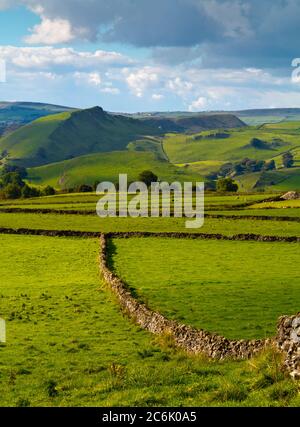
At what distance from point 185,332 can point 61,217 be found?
215ft

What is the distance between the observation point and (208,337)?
2328 centimetres

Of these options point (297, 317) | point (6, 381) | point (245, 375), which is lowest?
point (6, 381)

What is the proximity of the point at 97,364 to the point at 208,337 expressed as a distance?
5.02 metres

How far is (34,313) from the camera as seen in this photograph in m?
33.7

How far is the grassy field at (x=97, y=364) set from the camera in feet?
56.0

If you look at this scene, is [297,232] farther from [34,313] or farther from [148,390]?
[148,390]

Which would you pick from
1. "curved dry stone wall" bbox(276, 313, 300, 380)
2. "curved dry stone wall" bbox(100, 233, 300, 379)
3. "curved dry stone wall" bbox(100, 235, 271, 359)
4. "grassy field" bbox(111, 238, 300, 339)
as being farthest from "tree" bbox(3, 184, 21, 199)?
"curved dry stone wall" bbox(276, 313, 300, 380)

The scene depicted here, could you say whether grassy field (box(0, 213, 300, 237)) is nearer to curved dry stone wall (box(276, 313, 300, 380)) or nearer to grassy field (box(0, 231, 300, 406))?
grassy field (box(0, 231, 300, 406))

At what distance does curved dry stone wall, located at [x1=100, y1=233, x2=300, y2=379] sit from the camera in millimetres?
17500

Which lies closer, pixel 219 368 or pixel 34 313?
pixel 219 368

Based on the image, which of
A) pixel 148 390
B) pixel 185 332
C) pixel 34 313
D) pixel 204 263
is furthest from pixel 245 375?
pixel 204 263

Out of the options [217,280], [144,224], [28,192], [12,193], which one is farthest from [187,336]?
[12,193]

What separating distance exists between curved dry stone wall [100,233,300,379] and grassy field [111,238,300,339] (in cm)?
136
